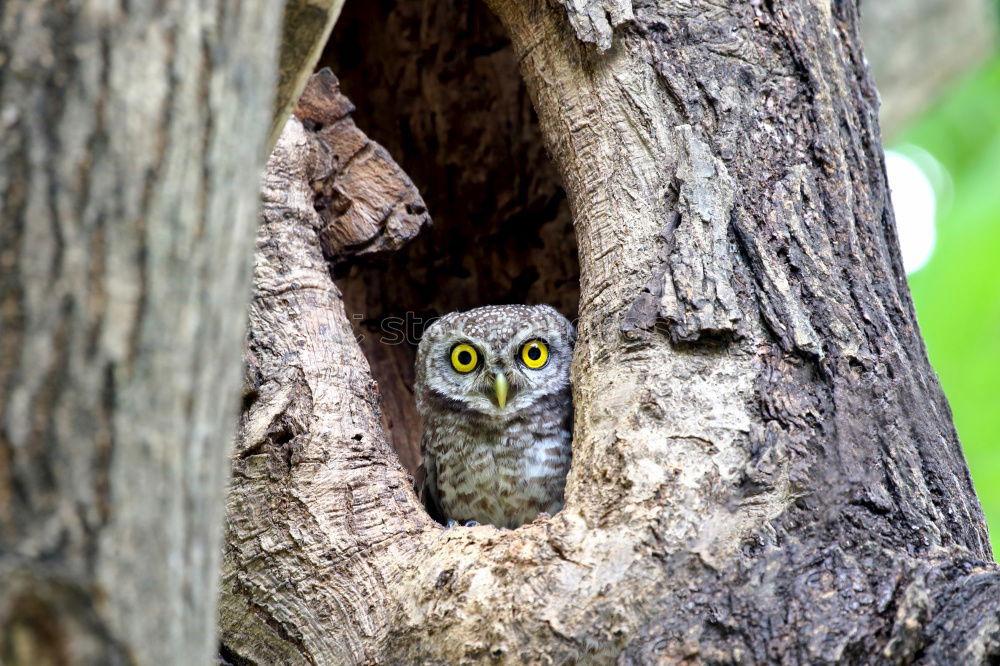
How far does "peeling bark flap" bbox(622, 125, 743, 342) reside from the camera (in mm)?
2719

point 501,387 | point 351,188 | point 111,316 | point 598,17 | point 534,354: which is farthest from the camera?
point 534,354

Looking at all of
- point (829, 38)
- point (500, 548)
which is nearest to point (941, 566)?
point (500, 548)

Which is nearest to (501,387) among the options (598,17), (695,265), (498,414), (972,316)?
(498,414)

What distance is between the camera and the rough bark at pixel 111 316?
1.14m

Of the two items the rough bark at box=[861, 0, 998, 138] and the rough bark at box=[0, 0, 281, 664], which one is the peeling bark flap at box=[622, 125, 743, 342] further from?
the rough bark at box=[861, 0, 998, 138]

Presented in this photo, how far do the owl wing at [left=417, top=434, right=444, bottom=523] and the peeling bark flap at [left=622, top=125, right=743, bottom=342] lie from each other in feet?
5.39

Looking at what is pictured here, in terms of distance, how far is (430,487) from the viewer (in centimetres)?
421

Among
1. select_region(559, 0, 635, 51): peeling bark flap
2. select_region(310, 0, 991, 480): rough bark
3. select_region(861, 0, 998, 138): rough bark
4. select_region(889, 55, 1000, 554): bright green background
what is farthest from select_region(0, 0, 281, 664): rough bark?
select_region(889, 55, 1000, 554): bright green background

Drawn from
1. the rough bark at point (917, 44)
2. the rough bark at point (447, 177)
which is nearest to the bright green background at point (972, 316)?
the rough bark at point (917, 44)

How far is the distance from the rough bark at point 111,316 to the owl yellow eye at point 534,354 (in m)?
2.78

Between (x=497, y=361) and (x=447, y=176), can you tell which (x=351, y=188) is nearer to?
(x=497, y=361)

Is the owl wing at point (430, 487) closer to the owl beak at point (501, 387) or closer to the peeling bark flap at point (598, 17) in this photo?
the owl beak at point (501, 387)

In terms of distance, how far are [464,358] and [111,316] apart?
117 inches

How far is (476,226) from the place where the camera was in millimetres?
4969
